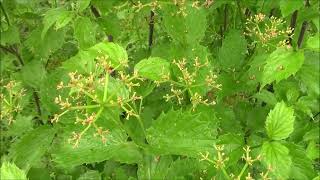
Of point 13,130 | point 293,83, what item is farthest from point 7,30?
point 293,83

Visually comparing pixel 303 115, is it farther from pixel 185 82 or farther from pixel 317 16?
pixel 185 82

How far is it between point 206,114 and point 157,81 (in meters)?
0.23

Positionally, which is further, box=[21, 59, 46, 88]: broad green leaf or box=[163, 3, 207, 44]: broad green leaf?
box=[21, 59, 46, 88]: broad green leaf

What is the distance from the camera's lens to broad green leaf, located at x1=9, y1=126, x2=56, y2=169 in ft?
6.31

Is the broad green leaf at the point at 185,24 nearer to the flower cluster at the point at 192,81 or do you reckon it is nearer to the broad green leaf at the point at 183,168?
the flower cluster at the point at 192,81

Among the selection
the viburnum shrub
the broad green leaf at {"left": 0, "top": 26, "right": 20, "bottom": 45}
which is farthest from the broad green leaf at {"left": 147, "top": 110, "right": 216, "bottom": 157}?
the broad green leaf at {"left": 0, "top": 26, "right": 20, "bottom": 45}

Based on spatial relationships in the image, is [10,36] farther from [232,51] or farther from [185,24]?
[232,51]

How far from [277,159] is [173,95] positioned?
0.42 meters

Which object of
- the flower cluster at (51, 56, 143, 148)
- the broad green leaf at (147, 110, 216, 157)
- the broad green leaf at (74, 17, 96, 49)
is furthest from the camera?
the broad green leaf at (74, 17, 96, 49)

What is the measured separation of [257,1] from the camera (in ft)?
6.68

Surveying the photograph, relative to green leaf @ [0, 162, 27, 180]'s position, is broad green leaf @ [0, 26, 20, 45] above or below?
above

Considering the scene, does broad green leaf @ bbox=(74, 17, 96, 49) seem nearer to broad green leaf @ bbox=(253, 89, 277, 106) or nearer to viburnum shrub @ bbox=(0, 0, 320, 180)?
viburnum shrub @ bbox=(0, 0, 320, 180)

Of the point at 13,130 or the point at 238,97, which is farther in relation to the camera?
the point at 13,130

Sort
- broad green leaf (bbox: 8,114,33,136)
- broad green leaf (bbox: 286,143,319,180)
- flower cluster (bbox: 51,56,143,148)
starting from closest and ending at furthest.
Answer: flower cluster (bbox: 51,56,143,148) → broad green leaf (bbox: 286,143,319,180) → broad green leaf (bbox: 8,114,33,136)
